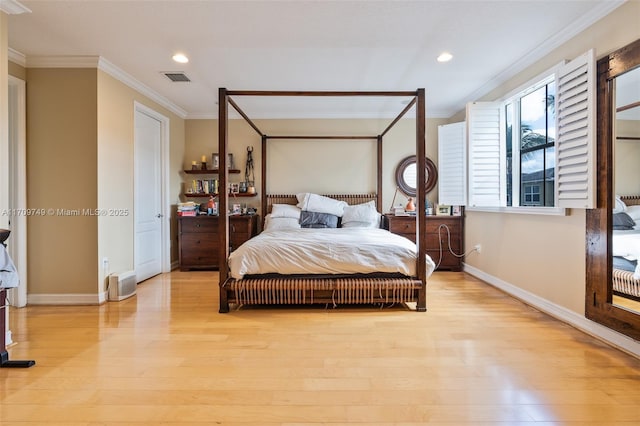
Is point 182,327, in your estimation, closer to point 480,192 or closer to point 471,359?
point 471,359

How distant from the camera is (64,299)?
3223 millimetres

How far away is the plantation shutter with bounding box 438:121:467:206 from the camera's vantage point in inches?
175

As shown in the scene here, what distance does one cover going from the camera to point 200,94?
432 centimetres

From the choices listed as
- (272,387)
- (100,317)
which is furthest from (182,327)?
(272,387)

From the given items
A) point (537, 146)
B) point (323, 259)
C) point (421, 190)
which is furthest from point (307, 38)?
point (537, 146)

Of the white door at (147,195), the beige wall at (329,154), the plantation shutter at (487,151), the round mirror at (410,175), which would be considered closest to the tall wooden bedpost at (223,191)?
the white door at (147,195)

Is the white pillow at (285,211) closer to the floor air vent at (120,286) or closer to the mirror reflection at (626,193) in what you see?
the floor air vent at (120,286)

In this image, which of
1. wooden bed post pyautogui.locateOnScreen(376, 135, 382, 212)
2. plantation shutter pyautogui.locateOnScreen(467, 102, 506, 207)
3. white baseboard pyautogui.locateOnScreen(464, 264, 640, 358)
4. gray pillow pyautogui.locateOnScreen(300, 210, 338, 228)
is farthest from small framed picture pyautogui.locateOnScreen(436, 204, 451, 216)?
gray pillow pyautogui.locateOnScreen(300, 210, 338, 228)

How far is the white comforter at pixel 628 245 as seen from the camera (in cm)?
221

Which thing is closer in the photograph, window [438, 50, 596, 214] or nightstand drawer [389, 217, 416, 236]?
window [438, 50, 596, 214]

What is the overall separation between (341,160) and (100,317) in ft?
12.5

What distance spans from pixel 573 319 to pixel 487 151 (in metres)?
2.06

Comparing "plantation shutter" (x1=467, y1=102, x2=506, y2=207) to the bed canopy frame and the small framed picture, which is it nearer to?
the small framed picture

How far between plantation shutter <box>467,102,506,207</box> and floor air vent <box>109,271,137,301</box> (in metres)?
4.21
